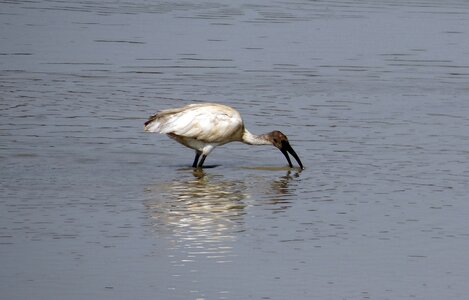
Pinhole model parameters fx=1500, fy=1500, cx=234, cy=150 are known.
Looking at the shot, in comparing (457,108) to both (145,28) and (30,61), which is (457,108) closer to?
(30,61)

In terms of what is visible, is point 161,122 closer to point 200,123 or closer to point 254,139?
point 200,123

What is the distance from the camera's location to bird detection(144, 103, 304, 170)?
45.3 ft

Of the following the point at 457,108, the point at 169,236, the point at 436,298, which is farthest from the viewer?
the point at 457,108

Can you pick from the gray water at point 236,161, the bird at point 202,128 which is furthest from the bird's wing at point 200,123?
the gray water at point 236,161

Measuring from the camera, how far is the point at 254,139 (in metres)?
14.4

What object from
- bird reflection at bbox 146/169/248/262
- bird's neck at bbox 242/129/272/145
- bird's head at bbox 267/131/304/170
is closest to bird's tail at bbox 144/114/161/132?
bird reflection at bbox 146/169/248/262

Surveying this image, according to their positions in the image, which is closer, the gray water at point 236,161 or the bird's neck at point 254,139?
the gray water at point 236,161

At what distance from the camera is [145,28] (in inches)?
949

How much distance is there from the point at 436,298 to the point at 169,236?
7.29 feet

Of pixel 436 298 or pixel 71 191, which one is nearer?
pixel 436 298

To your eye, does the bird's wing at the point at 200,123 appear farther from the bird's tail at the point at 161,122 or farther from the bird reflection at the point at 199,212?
the bird reflection at the point at 199,212

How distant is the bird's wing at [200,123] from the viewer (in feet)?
45.2

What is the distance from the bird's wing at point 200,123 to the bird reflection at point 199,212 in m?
0.39

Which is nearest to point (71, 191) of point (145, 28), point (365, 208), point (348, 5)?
point (365, 208)
